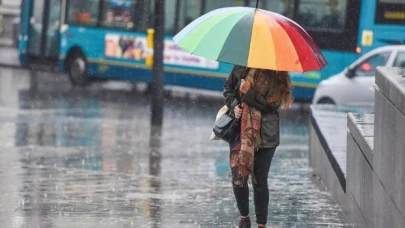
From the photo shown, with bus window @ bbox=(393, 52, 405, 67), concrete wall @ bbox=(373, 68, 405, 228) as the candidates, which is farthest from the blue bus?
concrete wall @ bbox=(373, 68, 405, 228)

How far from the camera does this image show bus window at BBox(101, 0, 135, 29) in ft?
90.0

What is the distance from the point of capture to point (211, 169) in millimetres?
13125

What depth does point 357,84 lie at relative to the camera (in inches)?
789

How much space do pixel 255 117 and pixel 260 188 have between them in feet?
1.74

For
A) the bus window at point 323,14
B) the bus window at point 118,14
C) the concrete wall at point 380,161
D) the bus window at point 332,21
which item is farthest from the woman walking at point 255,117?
the bus window at point 118,14

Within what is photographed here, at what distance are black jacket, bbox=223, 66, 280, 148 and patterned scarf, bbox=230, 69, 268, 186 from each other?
0.04m

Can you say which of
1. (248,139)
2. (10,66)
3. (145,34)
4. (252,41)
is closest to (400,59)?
(145,34)

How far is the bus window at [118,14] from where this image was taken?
2744cm

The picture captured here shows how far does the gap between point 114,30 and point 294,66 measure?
20638mm

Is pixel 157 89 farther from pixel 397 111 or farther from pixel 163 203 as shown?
pixel 397 111

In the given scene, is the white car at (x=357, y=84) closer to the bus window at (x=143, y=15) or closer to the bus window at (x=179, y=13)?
the bus window at (x=179, y=13)

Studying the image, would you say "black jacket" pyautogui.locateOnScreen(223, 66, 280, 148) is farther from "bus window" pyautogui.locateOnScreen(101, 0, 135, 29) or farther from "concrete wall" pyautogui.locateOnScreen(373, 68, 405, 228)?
"bus window" pyautogui.locateOnScreen(101, 0, 135, 29)

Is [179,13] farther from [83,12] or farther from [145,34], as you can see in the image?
[83,12]

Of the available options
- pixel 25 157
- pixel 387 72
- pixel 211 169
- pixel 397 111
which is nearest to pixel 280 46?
pixel 387 72
